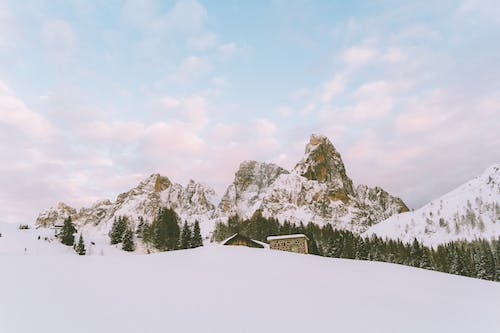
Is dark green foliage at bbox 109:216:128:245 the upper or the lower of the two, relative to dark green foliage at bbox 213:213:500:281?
upper

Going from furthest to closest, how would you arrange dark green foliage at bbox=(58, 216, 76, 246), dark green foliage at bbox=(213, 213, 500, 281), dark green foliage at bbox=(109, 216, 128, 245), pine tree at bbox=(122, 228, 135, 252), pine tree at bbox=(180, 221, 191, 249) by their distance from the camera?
dark green foliage at bbox=(213, 213, 500, 281) < dark green foliage at bbox=(109, 216, 128, 245) < pine tree at bbox=(122, 228, 135, 252) < dark green foliage at bbox=(58, 216, 76, 246) < pine tree at bbox=(180, 221, 191, 249)

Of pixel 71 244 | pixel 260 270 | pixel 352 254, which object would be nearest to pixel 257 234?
pixel 352 254

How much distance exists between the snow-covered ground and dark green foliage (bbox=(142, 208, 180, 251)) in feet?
170

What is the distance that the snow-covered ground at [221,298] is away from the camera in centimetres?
1368

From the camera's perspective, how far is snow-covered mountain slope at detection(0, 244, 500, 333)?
44.8ft

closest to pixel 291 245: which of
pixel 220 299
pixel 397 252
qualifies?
pixel 220 299

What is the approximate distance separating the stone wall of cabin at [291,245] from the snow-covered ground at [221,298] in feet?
126

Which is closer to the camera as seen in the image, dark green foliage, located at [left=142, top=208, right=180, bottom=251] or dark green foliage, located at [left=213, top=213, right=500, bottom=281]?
dark green foliage, located at [left=142, top=208, right=180, bottom=251]

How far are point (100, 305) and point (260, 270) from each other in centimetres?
1235

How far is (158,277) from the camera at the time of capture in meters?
20.3

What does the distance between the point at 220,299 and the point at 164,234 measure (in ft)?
208

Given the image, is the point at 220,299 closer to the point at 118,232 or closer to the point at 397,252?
the point at 118,232

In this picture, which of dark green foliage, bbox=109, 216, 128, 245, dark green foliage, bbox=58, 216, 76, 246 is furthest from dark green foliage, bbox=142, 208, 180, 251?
dark green foliage, bbox=58, 216, 76, 246

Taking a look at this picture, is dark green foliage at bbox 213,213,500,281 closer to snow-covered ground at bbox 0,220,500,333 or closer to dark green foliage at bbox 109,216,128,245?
dark green foliage at bbox 109,216,128,245
